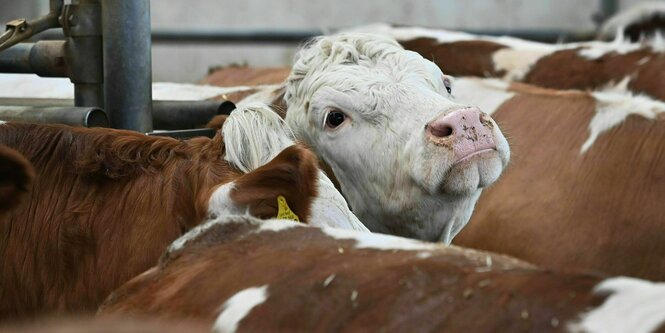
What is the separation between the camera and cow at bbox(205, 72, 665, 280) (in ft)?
13.8

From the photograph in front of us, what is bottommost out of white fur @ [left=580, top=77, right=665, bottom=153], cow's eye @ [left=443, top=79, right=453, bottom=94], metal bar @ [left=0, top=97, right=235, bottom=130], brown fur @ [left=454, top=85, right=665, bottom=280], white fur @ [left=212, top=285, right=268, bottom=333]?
brown fur @ [left=454, top=85, right=665, bottom=280]

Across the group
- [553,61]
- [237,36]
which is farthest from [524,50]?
[237,36]

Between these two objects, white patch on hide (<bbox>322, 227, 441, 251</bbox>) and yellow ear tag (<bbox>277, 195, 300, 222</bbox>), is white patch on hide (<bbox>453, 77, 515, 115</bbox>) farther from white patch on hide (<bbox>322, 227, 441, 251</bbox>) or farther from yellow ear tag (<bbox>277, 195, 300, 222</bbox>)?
white patch on hide (<bbox>322, 227, 441, 251</bbox>)

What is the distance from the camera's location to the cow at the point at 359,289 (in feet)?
5.71

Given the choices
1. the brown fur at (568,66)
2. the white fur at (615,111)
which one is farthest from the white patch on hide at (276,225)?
the brown fur at (568,66)

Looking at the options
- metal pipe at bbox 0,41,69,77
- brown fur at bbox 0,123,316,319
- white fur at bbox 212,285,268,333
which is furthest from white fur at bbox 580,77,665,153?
white fur at bbox 212,285,268,333

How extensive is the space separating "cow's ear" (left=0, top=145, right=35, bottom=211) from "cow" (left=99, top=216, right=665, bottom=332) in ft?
1.15

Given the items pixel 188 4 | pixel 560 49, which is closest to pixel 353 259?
pixel 560 49

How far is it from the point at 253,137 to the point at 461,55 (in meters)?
3.59

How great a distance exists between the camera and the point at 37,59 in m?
3.84

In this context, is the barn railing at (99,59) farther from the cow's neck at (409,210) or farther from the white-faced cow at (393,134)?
the cow's neck at (409,210)

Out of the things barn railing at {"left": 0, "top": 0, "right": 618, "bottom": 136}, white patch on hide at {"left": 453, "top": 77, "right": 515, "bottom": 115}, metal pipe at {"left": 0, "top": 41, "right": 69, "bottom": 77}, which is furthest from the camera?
white patch on hide at {"left": 453, "top": 77, "right": 515, "bottom": 115}

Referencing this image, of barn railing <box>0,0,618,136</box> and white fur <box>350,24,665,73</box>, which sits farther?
white fur <box>350,24,665,73</box>

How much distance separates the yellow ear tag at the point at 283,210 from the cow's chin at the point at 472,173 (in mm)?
859
